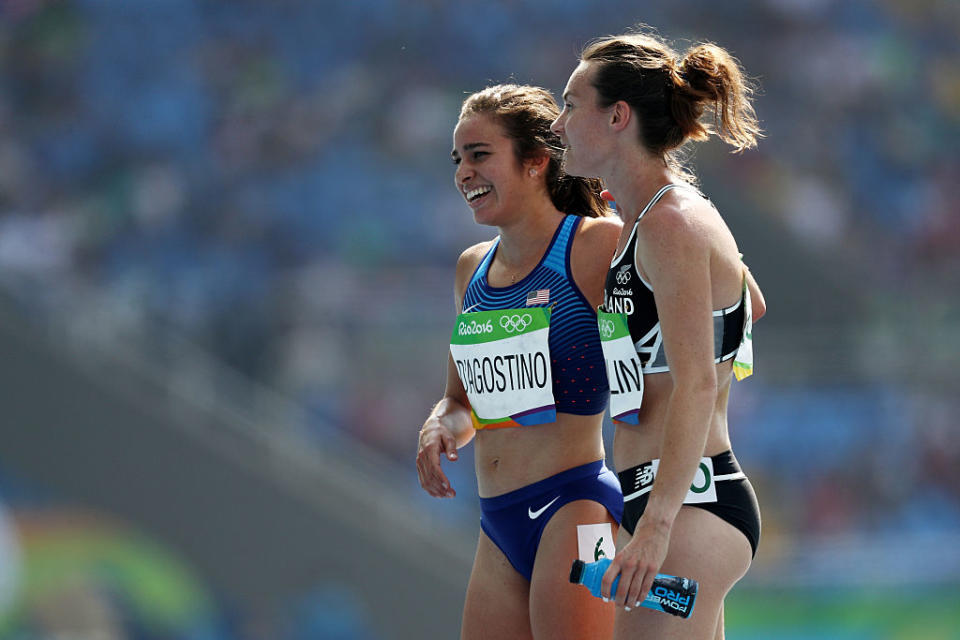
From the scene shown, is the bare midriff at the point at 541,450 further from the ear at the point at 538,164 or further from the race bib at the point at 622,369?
the ear at the point at 538,164

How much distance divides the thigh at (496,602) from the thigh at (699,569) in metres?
0.62

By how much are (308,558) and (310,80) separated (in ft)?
17.9

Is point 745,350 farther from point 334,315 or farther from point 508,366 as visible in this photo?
point 334,315

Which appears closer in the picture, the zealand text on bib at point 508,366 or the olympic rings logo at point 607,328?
the olympic rings logo at point 607,328

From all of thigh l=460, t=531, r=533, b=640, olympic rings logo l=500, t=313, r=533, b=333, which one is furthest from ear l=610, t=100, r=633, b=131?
thigh l=460, t=531, r=533, b=640

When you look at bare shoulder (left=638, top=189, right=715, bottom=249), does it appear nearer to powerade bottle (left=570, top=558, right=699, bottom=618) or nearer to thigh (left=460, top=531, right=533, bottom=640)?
powerade bottle (left=570, top=558, right=699, bottom=618)

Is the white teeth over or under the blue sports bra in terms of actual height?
over

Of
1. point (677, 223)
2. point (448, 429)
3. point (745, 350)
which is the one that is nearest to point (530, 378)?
point (448, 429)

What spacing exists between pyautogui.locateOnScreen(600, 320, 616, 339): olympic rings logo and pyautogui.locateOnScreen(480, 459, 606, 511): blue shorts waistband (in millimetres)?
543

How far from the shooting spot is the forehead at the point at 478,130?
3.17m

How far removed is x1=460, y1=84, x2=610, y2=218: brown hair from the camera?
10.5 ft

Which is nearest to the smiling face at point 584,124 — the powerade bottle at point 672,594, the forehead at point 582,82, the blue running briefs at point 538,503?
the forehead at point 582,82

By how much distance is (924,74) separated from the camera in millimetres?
12711

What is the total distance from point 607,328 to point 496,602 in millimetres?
929
